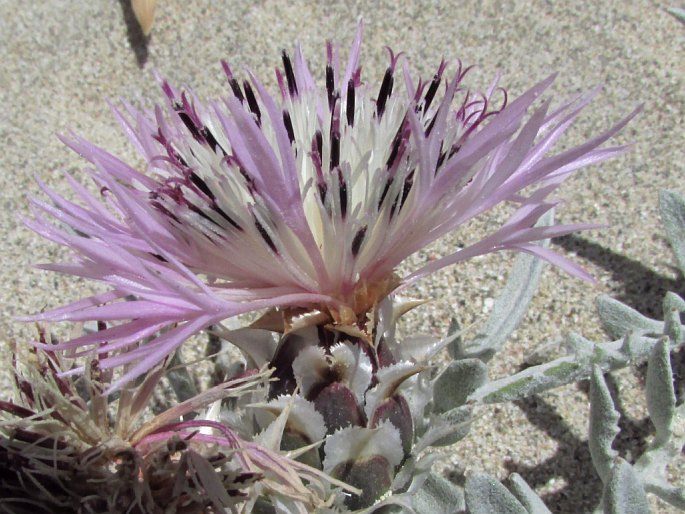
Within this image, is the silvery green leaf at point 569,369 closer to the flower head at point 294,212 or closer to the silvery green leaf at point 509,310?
the silvery green leaf at point 509,310

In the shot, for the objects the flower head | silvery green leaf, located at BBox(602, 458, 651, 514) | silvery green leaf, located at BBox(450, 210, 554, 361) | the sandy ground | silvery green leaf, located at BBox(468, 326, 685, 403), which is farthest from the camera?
the sandy ground

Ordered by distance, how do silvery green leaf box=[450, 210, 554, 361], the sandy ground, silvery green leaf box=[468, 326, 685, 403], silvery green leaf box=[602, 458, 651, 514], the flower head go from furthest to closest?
the sandy ground → silvery green leaf box=[450, 210, 554, 361] → silvery green leaf box=[468, 326, 685, 403] → silvery green leaf box=[602, 458, 651, 514] → the flower head

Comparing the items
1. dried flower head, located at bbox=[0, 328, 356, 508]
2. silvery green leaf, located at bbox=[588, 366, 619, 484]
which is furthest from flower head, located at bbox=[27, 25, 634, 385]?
silvery green leaf, located at bbox=[588, 366, 619, 484]

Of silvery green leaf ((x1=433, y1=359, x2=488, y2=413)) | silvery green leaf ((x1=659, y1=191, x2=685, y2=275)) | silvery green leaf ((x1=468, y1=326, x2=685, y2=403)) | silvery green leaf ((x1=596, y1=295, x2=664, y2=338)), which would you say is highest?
silvery green leaf ((x1=659, y1=191, x2=685, y2=275))

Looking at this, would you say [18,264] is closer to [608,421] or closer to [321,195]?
[321,195]

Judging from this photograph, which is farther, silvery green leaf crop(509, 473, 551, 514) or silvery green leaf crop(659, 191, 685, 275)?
silvery green leaf crop(659, 191, 685, 275)

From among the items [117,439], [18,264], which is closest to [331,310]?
[117,439]

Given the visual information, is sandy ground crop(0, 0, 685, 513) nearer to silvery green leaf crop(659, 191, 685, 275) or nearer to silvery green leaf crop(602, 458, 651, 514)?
silvery green leaf crop(659, 191, 685, 275)
